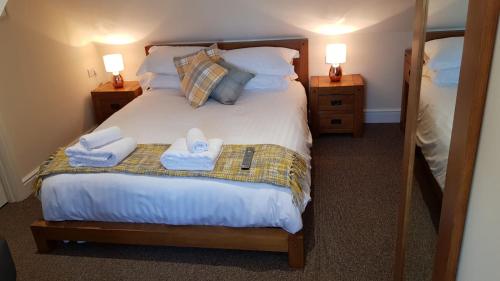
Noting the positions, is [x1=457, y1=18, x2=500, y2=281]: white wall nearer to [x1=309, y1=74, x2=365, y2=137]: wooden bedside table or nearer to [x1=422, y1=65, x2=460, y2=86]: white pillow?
[x1=422, y1=65, x2=460, y2=86]: white pillow

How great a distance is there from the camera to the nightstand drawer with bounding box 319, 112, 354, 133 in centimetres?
356

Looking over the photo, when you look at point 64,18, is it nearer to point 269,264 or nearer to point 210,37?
point 210,37

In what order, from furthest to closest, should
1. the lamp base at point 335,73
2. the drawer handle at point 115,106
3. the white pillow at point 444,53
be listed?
the drawer handle at point 115,106
the lamp base at point 335,73
the white pillow at point 444,53

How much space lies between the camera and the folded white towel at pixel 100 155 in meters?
2.26

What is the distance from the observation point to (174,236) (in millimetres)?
2213

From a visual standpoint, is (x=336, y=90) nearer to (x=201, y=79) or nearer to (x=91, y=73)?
(x=201, y=79)

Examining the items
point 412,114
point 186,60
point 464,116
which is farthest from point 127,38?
point 464,116

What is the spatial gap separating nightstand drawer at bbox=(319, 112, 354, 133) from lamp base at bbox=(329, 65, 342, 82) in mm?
300

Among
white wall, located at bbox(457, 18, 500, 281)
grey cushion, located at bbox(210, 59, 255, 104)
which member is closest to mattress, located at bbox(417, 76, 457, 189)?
white wall, located at bbox(457, 18, 500, 281)

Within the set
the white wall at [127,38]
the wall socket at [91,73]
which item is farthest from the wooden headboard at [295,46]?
the wall socket at [91,73]

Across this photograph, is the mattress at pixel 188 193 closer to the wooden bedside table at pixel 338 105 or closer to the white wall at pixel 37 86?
the wooden bedside table at pixel 338 105

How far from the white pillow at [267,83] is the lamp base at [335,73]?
1.46ft

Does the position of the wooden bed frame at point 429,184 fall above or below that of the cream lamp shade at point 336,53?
below

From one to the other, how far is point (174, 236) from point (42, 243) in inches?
33.1
